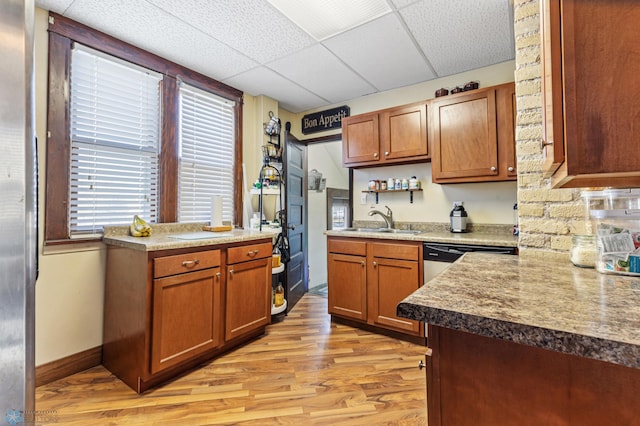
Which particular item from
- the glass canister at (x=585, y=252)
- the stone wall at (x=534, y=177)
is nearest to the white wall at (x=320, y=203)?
the stone wall at (x=534, y=177)

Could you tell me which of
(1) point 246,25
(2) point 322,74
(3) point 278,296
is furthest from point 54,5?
(3) point 278,296

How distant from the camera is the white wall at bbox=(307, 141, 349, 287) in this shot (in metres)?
4.15

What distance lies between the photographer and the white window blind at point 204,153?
2.61 m

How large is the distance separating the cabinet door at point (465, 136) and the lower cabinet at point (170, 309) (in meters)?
1.88

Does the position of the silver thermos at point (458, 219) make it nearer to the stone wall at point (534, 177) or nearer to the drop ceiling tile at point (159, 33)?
the stone wall at point (534, 177)

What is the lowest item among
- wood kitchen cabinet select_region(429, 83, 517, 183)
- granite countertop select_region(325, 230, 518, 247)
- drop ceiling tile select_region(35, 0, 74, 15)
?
granite countertop select_region(325, 230, 518, 247)

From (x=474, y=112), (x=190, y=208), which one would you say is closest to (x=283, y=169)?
(x=190, y=208)

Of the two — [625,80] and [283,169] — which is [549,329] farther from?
[283,169]

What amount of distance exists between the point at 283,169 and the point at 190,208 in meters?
1.07

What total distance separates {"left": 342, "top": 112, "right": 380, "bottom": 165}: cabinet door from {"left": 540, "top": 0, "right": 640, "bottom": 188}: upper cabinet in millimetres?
2252

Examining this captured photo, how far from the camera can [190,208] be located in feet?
8.73

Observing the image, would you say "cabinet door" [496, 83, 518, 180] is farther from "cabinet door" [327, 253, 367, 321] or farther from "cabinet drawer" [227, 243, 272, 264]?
"cabinet drawer" [227, 243, 272, 264]

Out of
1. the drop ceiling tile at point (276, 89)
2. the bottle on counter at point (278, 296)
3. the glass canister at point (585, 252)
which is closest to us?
the glass canister at point (585, 252)

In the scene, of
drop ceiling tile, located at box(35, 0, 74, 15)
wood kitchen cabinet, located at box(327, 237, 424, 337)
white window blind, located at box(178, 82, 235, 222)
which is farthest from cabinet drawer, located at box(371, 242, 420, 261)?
drop ceiling tile, located at box(35, 0, 74, 15)
